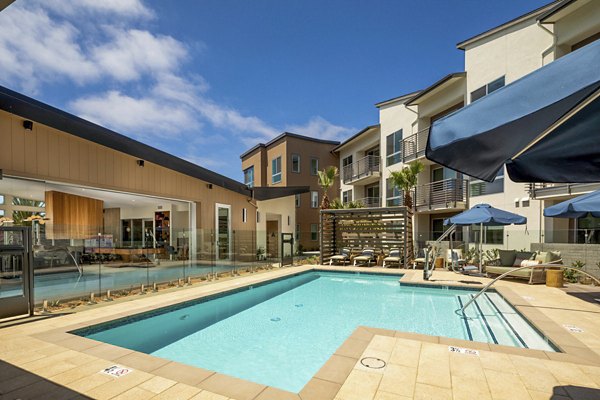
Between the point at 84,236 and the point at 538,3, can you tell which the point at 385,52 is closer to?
the point at 538,3

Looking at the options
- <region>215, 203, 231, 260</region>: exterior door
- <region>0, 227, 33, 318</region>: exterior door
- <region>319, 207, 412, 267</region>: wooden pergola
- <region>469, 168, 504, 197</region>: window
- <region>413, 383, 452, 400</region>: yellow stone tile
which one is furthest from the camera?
<region>319, 207, 412, 267</region>: wooden pergola

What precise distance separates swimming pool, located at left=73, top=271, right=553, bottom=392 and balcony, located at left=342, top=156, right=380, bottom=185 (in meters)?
13.2

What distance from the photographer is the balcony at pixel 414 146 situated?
708 inches

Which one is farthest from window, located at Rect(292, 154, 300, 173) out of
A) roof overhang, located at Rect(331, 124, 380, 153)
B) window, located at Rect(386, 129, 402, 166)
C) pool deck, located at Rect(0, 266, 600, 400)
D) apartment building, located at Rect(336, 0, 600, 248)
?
pool deck, located at Rect(0, 266, 600, 400)

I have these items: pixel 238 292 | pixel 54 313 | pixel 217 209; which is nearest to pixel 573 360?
pixel 238 292

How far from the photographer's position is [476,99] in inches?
316

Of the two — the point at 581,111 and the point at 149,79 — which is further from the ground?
the point at 149,79

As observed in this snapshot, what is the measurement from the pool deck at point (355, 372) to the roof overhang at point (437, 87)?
13374mm

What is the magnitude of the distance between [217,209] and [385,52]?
37.1 ft

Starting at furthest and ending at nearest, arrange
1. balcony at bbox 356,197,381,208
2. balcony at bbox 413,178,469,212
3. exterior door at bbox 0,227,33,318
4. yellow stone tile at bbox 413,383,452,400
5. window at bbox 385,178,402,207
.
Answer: balcony at bbox 356,197,381,208 < window at bbox 385,178,402,207 < balcony at bbox 413,178,469,212 < exterior door at bbox 0,227,33,318 < yellow stone tile at bbox 413,383,452,400

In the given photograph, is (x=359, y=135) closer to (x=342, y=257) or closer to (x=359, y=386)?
(x=342, y=257)

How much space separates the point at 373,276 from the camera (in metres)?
12.6

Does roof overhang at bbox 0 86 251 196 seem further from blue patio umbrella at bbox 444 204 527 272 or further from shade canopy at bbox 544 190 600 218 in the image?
shade canopy at bbox 544 190 600 218

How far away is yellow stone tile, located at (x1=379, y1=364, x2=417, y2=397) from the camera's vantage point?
321 centimetres
